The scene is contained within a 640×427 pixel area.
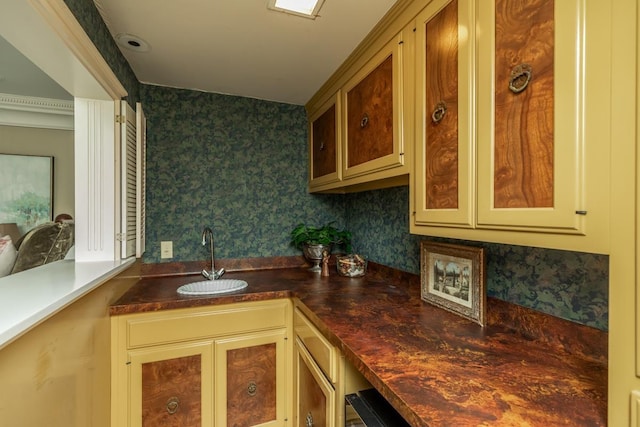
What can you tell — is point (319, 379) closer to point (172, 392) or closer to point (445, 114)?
point (172, 392)

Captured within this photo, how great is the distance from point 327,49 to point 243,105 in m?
0.92

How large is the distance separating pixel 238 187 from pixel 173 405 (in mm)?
1410

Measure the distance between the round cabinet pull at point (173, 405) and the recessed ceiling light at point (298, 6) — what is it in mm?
1955

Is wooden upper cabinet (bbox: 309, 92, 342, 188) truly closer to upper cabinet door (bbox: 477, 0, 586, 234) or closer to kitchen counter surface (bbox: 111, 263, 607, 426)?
kitchen counter surface (bbox: 111, 263, 607, 426)

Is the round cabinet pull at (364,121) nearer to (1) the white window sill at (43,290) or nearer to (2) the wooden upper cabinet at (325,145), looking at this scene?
(2) the wooden upper cabinet at (325,145)

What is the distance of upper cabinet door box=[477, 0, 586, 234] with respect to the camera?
25.5 inches

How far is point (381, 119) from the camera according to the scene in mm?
1398

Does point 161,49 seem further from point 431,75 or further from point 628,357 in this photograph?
point 628,357

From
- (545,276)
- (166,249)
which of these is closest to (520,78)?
(545,276)

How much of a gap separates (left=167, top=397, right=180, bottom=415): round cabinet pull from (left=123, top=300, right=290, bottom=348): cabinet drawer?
12.0 inches

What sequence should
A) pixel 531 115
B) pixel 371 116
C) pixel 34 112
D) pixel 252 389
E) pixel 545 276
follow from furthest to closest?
pixel 34 112 → pixel 252 389 → pixel 371 116 → pixel 545 276 → pixel 531 115

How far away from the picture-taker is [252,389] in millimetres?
1664

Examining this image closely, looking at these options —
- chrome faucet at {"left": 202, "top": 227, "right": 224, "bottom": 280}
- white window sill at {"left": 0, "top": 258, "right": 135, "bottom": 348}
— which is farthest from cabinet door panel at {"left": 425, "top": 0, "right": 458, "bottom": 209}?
chrome faucet at {"left": 202, "top": 227, "right": 224, "bottom": 280}

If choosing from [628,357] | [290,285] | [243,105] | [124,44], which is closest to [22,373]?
[290,285]
